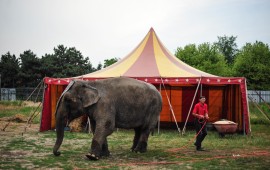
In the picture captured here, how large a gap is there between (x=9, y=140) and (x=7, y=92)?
33.5 metres

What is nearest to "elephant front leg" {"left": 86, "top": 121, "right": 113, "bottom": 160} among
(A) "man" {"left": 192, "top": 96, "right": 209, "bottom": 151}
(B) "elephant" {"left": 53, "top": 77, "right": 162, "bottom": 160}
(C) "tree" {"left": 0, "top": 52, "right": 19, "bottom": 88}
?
(B) "elephant" {"left": 53, "top": 77, "right": 162, "bottom": 160}

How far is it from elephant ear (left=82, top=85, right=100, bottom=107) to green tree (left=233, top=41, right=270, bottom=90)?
38617 mm

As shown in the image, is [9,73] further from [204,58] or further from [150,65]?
[150,65]

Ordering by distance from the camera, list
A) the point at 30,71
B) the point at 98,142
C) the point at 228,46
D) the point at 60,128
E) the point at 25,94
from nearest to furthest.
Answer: the point at 98,142, the point at 60,128, the point at 25,94, the point at 30,71, the point at 228,46

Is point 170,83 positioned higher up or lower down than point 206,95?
higher up

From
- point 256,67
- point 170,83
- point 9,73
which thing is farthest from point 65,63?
point 170,83

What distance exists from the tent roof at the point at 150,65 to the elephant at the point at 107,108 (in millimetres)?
5963

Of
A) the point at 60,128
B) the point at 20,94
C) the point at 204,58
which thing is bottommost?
the point at 60,128

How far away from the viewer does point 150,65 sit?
1797 cm

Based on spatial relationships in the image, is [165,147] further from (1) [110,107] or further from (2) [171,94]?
(2) [171,94]

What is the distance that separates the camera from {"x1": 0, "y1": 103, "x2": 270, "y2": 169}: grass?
27.4 feet

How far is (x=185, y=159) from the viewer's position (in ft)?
30.8

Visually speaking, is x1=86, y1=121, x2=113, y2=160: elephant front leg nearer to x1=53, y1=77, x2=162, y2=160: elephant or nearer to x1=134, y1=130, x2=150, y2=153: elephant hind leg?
x1=53, y1=77, x2=162, y2=160: elephant

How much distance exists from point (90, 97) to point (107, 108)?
0.53 metres
